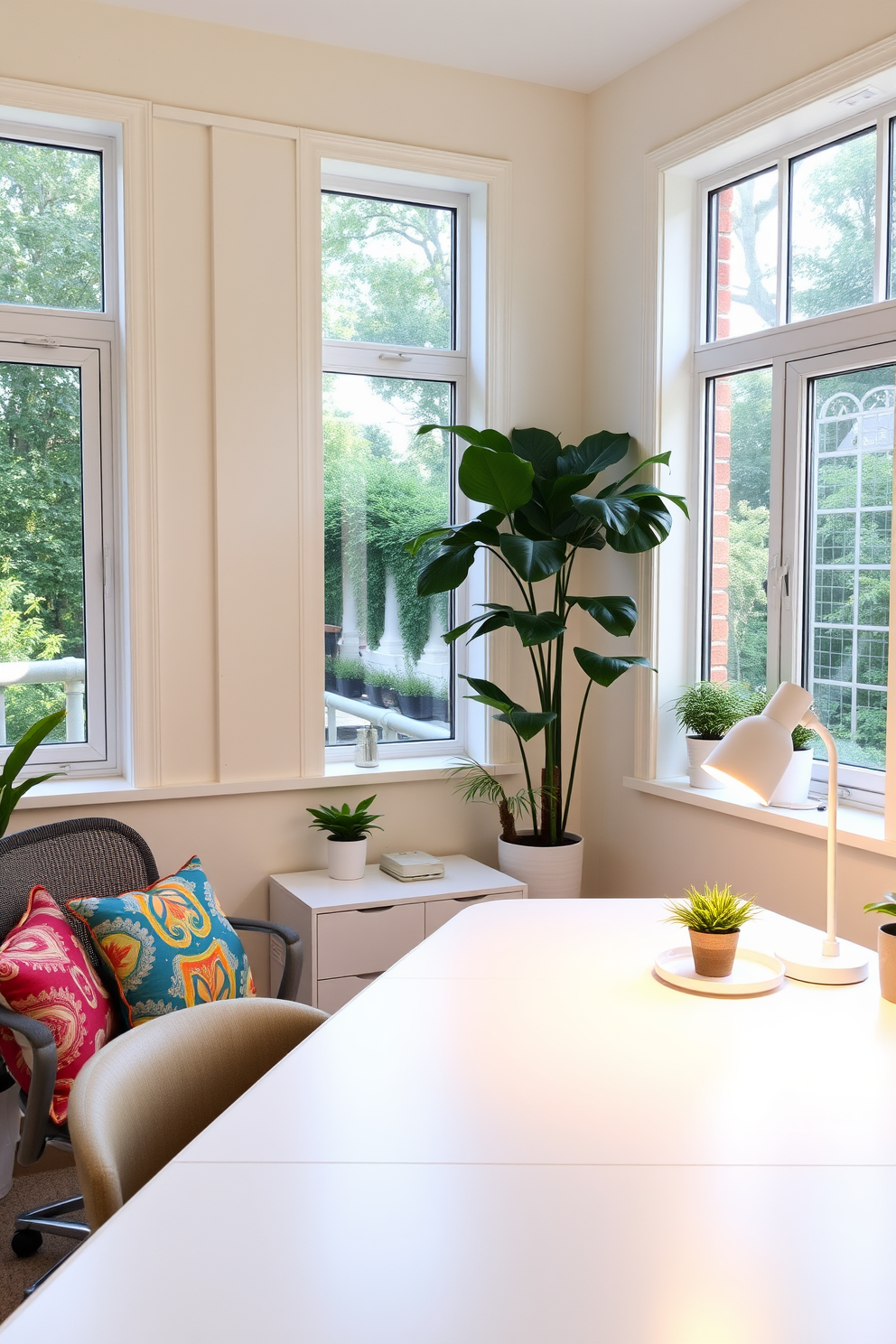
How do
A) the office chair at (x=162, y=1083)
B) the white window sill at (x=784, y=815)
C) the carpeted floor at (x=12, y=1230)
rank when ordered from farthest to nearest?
the white window sill at (x=784, y=815) → the carpeted floor at (x=12, y=1230) → the office chair at (x=162, y=1083)

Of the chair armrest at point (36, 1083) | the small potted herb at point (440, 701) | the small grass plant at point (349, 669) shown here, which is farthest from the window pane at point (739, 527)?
the chair armrest at point (36, 1083)

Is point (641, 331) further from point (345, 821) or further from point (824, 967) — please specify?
point (824, 967)

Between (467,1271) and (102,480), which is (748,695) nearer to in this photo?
(102,480)

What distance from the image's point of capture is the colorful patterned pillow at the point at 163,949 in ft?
8.43

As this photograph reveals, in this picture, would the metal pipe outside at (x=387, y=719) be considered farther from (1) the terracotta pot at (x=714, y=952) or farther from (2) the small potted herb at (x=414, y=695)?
(1) the terracotta pot at (x=714, y=952)

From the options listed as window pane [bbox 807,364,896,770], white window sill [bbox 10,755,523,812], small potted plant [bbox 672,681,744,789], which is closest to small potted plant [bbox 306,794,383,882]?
white window sill [bbox 10,755,523,812]

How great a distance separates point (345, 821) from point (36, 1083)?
1455mm

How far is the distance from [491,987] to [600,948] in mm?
298

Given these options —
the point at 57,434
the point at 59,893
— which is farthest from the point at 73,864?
the point at 57,434

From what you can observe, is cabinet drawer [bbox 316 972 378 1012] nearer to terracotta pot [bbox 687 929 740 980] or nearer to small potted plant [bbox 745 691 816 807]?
small potted plant [bbox 745 691 816 807]

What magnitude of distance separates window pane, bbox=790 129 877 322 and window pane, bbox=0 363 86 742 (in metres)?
2.25

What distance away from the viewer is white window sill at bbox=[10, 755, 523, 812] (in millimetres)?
3369

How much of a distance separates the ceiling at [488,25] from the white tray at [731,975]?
9.19 feet

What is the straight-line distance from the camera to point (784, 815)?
10.6 feet
